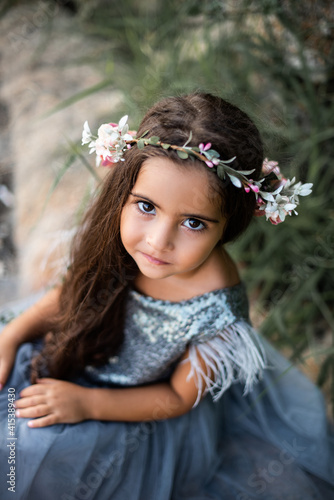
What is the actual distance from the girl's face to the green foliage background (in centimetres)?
70

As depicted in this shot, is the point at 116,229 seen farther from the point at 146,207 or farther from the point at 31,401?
the point at 31,401

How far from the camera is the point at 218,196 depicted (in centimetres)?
73

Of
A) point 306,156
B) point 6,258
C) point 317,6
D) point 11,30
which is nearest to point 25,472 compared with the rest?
point 6,258

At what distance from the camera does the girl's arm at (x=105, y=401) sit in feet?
3.01

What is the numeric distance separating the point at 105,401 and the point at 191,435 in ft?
0.87

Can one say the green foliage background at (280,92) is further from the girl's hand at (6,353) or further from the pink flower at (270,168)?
the girl's hand at (6,353)

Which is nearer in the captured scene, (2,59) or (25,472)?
(25,472)

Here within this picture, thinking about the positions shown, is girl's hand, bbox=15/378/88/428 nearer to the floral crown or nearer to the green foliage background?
Answer: the floral crown

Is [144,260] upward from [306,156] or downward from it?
upward

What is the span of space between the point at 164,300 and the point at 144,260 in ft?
0.62

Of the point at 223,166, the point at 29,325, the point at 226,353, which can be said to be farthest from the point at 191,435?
the point at 223,166

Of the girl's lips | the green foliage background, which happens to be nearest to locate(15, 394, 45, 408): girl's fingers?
the girl's lips

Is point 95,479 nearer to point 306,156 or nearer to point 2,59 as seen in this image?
point 306,156

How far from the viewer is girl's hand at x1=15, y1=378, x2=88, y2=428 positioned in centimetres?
91
